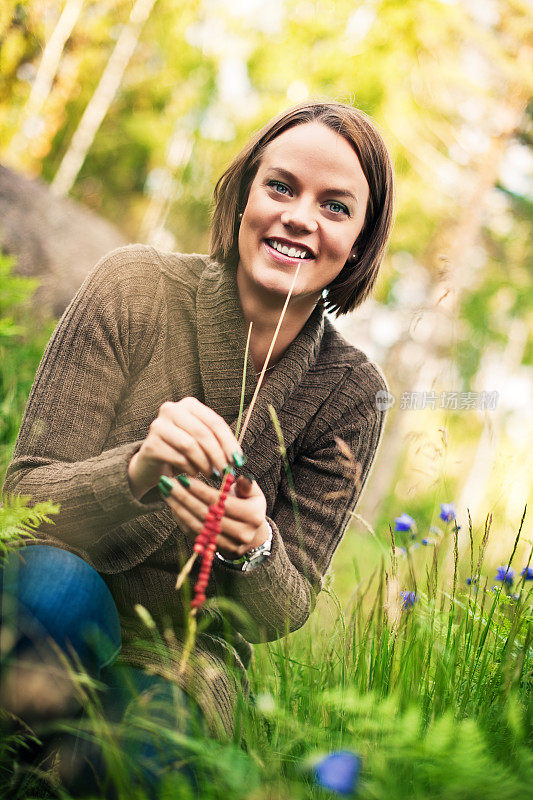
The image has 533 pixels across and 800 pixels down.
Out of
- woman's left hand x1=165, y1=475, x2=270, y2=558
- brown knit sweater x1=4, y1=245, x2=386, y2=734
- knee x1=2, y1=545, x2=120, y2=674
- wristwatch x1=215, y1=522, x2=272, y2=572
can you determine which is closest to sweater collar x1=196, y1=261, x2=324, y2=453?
brown knit sweater x1=4, y1=245, x2=386, y2=734

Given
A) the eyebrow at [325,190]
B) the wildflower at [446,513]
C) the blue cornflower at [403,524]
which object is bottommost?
the blue cornflower at [403,524]

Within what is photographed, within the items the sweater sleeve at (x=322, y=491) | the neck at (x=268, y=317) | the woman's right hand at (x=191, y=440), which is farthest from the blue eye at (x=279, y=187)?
the woman's right hand at (x=191, y=440)

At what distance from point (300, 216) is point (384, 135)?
58cm

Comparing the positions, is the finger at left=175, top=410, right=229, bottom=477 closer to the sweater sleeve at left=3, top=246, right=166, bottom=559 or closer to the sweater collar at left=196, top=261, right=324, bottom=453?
the sweater sleeve at left=3, top=246, right=166, bottom=559

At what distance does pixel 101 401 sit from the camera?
1.63 meters

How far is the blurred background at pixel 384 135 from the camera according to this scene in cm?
471

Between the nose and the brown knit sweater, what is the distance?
11.1 inches

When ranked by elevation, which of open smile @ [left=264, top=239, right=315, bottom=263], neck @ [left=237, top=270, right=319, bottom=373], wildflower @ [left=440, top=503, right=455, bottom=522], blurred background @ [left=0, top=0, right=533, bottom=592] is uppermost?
blurred background @ [left=0, top=0, right=533, bottom=592]

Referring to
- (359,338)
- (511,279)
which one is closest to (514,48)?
(511,279)

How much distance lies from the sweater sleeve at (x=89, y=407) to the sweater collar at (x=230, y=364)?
0.51 feet

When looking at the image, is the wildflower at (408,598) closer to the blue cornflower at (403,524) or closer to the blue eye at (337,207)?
the blue cornflower at (403,524)

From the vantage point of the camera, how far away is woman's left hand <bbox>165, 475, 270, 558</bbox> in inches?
48.5

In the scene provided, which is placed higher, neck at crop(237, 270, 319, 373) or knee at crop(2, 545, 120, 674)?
neck at crop(237, 270, 319, 373)

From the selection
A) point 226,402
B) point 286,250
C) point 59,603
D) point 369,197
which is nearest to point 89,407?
point 226,402
